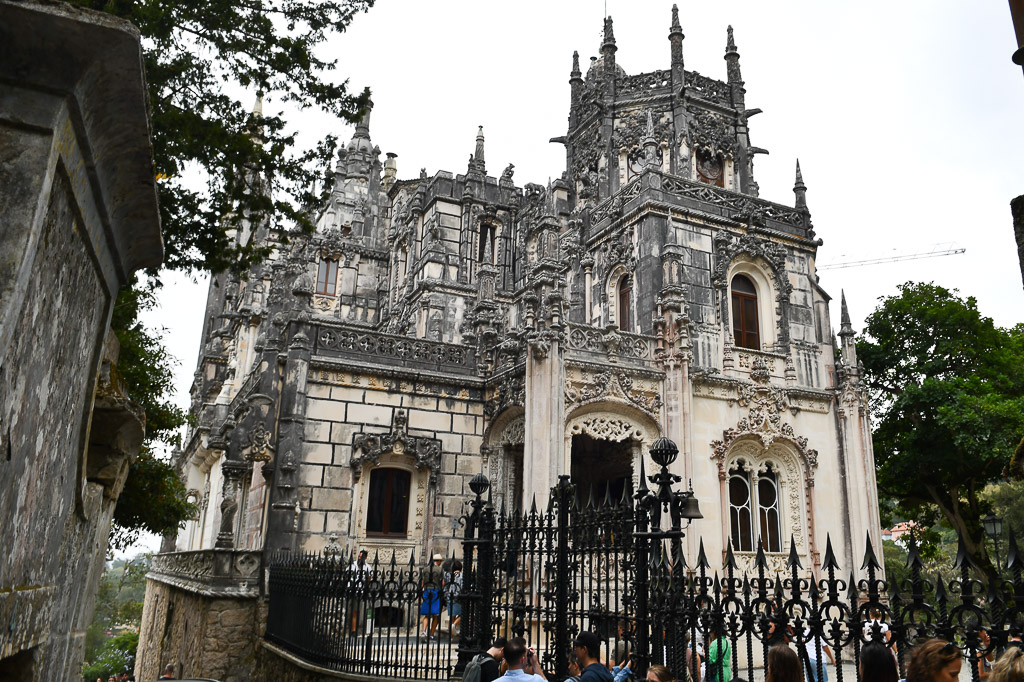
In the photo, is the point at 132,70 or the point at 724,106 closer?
the point at 132,70

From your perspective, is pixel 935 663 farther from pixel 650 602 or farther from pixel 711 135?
pixel 711 135

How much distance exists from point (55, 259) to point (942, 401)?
26267mm

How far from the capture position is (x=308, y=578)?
39.0 ft

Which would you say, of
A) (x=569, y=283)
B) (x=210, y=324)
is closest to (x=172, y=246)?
(x=569, y=283)

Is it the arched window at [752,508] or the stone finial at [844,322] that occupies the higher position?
the stone finial at [844,322]

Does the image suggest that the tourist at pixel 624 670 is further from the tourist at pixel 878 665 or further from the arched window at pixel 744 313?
the arched window at pixel 744 313

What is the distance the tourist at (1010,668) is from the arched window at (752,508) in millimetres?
16323

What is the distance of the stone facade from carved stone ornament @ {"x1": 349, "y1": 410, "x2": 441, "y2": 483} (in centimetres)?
1454

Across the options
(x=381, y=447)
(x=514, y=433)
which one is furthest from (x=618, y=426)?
(x=381, y=447)

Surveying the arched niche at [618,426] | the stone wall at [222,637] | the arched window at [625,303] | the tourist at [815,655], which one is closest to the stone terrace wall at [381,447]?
the stone wall at [222,637]

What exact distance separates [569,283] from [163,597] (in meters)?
15.1

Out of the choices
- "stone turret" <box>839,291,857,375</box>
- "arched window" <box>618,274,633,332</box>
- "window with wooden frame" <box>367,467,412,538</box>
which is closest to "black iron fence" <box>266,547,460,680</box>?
"window with wooden frame" <box>367,467,412,538</box>

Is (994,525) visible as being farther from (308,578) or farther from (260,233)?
(260,233)

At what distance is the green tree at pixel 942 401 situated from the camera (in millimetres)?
22328
